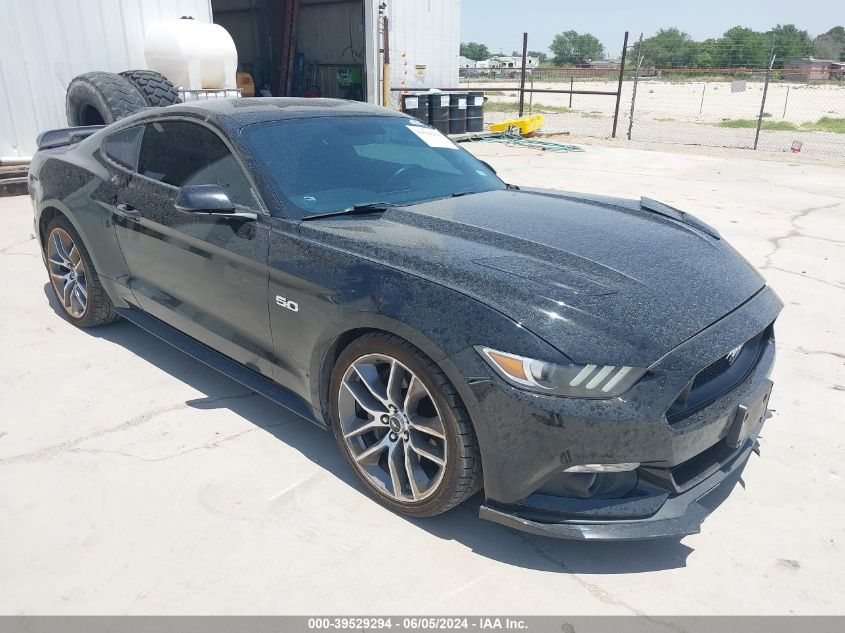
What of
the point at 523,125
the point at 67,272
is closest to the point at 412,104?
the point at 523,125

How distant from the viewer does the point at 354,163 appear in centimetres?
337

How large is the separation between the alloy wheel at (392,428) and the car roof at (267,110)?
1.53m

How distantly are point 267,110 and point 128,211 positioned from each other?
1.02 m

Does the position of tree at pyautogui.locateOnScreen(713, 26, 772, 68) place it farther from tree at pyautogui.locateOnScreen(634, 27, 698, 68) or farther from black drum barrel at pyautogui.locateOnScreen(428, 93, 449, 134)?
black drum barrel at pyautogui.locateOnScreen(428, 93, 449, 134)

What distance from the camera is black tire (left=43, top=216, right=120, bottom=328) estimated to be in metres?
4.26

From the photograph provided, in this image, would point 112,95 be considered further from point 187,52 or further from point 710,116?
point 710,116

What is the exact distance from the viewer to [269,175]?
10.2 ft

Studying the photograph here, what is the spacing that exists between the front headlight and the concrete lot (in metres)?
0.75

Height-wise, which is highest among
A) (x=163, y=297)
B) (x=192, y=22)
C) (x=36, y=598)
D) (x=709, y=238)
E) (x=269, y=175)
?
(x=192, y=22)

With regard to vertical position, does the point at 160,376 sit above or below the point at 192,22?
below

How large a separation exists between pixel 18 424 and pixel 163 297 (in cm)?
96

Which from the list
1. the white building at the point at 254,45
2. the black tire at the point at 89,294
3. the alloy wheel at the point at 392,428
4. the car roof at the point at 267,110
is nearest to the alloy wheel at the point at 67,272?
the black tire at the point at 89,294

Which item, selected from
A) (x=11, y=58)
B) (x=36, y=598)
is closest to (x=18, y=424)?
(x=36, y=598)
